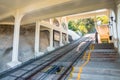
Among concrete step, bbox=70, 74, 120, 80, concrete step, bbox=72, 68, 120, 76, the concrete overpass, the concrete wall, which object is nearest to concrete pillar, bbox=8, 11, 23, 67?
the concrete overpass

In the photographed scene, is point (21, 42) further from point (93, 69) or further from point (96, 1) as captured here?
point (93, 69)

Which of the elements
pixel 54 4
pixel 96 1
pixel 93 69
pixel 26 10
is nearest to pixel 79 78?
pixel 93 69

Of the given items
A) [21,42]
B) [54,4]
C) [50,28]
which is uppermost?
[54,4]

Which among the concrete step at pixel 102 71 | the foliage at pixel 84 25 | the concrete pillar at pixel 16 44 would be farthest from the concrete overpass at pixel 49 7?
the foliage at pixel 84 25

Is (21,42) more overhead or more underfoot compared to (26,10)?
more underfoot

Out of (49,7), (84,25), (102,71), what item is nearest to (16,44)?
(49,7)

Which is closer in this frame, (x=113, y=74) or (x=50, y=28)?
(x=113, y=74)

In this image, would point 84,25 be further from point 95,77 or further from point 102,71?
point 95,77

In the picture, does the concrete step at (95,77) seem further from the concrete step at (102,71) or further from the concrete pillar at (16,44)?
the concrete pillar at (16,44)

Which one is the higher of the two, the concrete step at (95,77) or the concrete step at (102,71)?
the concrete step at (102,71)

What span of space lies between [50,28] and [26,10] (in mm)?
5433

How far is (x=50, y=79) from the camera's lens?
19.5 feet

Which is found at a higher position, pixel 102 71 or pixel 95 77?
pixel 102 71

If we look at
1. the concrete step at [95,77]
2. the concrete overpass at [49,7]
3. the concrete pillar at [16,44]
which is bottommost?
the concrete step at [95,77]
